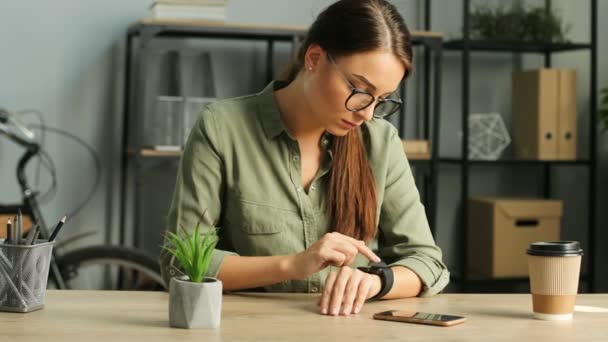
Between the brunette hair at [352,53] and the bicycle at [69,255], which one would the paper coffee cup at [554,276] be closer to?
the brunette hair at [352,53]

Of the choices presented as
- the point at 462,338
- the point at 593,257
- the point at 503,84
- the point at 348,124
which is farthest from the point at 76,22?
the point at 462,338

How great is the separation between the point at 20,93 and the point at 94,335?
241 cm

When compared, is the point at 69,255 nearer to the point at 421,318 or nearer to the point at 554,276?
the point at 421,318

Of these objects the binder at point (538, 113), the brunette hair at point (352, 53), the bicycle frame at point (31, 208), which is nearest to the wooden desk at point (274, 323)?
the brunette hair at point (352, 53)

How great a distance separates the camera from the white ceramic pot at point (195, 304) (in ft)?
4.23

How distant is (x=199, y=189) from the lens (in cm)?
175

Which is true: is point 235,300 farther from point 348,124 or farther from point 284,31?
point 284,31

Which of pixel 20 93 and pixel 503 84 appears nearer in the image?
pixel 20 93

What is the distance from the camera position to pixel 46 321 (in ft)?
4.38

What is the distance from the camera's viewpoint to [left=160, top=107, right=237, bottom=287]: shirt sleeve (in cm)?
171

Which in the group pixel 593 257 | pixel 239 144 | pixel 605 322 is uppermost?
pixel 239 144

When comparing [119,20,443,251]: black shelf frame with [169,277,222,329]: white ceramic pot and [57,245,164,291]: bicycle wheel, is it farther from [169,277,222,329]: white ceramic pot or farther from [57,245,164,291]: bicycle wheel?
[169,277,222,329]: white ceramic pot

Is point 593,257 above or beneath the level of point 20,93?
beneath

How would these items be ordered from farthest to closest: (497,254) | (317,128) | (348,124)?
(497,254), (317,128), (348,124)
